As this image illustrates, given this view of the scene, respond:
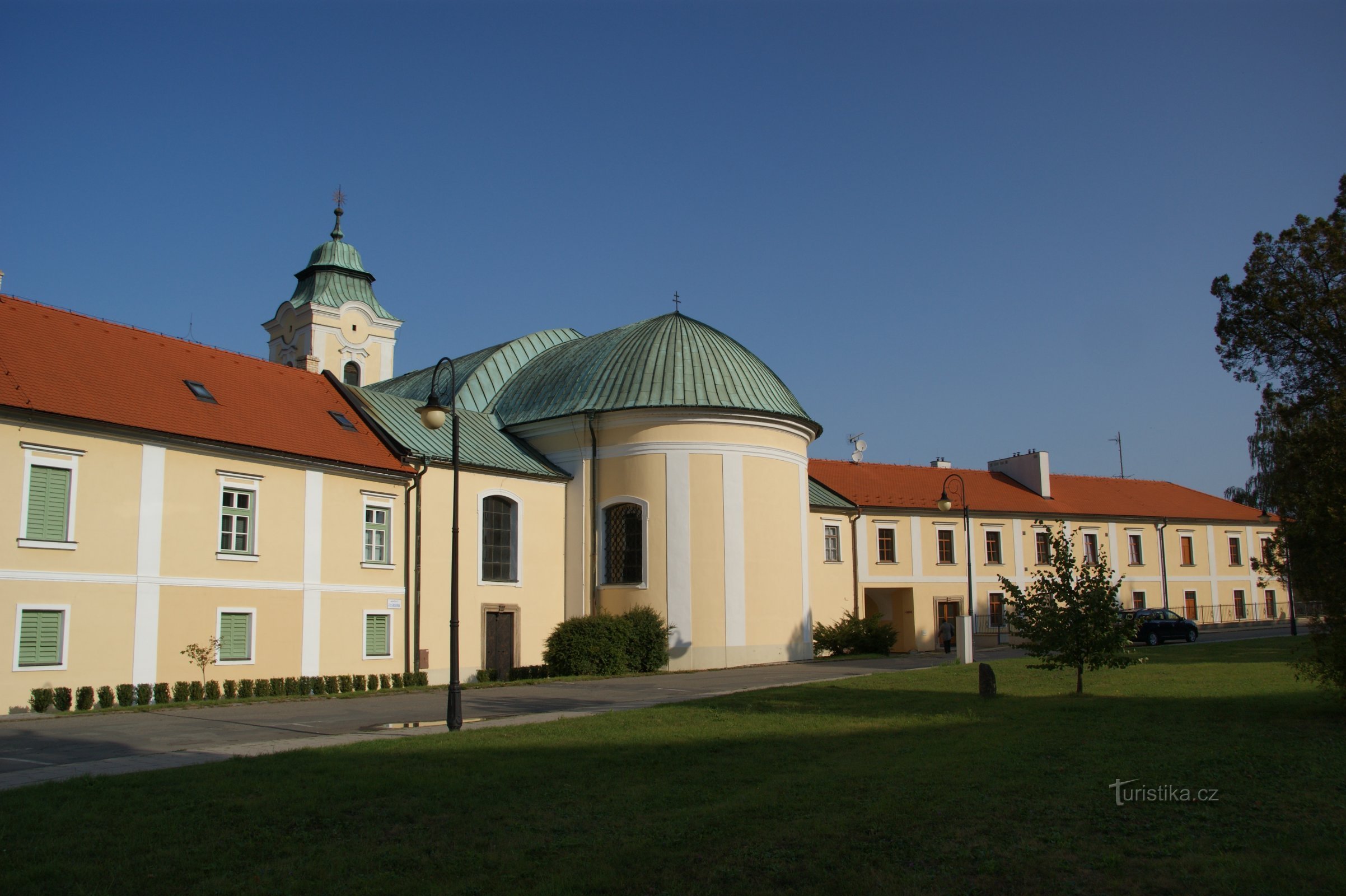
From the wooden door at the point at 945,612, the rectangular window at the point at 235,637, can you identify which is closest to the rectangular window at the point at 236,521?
the rectangular window at the point at 235,637

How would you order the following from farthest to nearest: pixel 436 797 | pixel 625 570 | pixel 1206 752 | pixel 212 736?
pixel 625 570
pixel 212 736
pixel 1206 752
pixel 436 797

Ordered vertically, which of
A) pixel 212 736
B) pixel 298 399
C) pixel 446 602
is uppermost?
pixel 298 399

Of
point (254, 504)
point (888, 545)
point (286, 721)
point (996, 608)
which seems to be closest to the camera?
point (286, 721)

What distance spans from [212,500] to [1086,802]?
20.7 metres

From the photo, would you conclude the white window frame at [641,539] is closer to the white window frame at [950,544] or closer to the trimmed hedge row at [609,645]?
the trimmed hedge row at [609,645]

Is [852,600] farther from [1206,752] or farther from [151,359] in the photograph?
[1206,752]

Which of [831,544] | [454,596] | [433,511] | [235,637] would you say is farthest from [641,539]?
[454,596]

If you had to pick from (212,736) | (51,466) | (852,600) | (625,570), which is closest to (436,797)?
(212,736)

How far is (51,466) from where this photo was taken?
816 inches

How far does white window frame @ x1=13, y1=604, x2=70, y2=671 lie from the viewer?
19.8 metres

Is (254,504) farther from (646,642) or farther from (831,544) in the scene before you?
(831,544)

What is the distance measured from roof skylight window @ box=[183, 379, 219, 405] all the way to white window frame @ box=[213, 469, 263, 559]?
2.23m

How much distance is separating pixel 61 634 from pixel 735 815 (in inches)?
689

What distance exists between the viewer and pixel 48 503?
67.8ft
